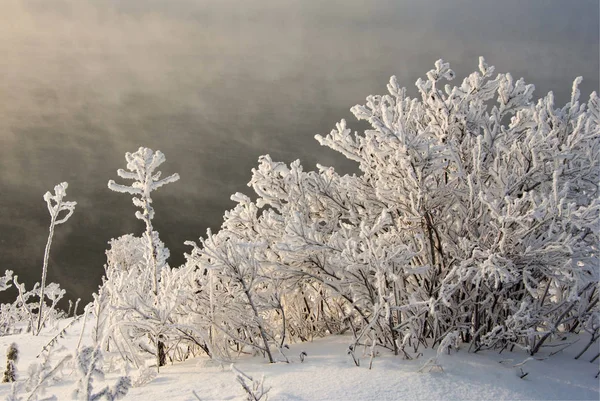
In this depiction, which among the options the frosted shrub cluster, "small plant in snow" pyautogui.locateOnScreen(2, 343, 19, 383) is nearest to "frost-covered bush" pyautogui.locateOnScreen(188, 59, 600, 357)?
the frosted shrub cluster

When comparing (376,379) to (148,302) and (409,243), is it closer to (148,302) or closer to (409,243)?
(409,243)

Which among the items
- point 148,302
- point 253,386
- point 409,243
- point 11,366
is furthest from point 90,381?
point 409,243

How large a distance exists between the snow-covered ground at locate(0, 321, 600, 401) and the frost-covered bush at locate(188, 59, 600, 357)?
0.80 ft

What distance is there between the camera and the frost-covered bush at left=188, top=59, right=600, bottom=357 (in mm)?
4234

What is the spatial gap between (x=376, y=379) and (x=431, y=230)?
159cm

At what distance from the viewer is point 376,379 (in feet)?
12.8

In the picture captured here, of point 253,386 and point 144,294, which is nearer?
point 253,386

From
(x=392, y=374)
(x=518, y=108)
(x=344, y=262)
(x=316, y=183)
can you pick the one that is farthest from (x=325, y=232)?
(x=518, y=108)

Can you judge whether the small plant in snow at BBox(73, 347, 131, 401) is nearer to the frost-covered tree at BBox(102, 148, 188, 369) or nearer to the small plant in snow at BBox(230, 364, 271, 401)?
the small plant in snow at BBox(230, 364, 271, 401)

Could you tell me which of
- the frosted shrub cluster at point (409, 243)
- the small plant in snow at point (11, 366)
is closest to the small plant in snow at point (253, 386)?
the frosted shrub cluster at point (409, 243)

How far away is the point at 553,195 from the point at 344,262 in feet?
6.11

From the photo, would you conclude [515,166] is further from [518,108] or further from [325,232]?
[325,232]

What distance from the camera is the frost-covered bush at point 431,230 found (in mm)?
4234

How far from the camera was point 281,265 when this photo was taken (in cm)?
483
